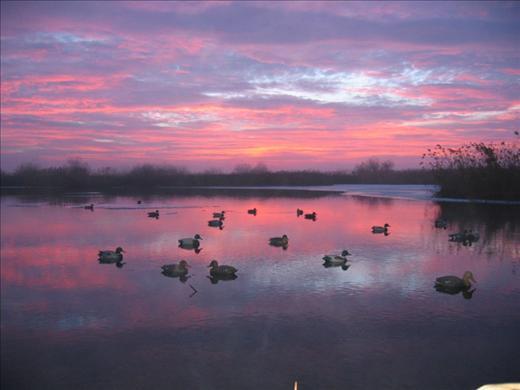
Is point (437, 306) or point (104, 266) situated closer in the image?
point (437, 306)

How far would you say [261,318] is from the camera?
28.7 feet

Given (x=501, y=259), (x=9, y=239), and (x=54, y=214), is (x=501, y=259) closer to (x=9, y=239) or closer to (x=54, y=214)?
(x=9, y=239)

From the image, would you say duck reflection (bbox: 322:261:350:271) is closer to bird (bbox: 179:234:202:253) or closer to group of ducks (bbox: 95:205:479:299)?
group of ducks (bbox: 95:205:479:299)

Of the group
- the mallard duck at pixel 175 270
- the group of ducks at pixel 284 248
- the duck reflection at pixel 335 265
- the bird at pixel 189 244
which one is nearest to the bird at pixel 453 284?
the group of ducks at pixel 284 248

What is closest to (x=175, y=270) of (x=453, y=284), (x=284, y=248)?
(x=284, y=248)

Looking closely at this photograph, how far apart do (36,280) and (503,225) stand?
808 inches

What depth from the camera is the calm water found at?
6.54 m

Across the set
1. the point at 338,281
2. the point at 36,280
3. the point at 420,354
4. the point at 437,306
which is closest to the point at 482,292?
the point at 437,306

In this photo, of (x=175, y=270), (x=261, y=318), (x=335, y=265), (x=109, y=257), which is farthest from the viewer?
(x=109, y=257)

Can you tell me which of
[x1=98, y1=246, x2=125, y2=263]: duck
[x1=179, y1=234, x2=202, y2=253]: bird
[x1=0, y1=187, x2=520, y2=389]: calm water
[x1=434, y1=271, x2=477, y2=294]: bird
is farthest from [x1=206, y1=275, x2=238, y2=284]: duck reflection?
[x1=434, y1=271, x2=477, y2=294]: bird

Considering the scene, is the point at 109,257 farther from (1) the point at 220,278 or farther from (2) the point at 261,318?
(2) the point at 261,318

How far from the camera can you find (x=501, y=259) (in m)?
14.6

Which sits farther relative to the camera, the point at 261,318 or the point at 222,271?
the point at 222,271

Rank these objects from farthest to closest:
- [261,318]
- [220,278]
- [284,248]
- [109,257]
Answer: [284,248]
[109,257]
[220,278]
[261,318]
